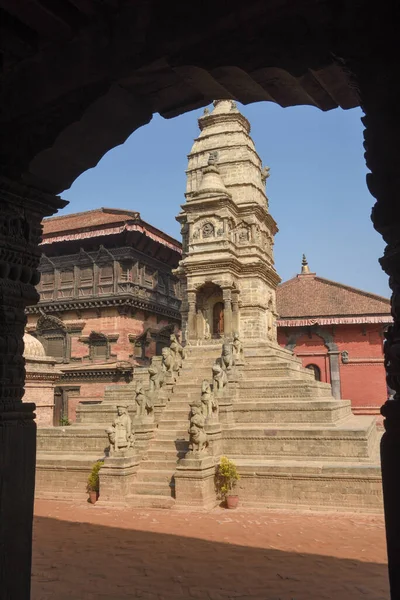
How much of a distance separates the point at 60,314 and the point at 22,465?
31589mm

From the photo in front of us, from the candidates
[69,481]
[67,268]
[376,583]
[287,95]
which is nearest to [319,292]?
[67,268]

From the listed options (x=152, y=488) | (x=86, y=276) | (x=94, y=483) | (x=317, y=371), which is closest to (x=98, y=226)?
(x=86, y=276)

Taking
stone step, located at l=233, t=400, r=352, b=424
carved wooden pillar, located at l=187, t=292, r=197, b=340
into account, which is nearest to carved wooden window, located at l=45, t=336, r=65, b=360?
carved wooden pillar, located at l=187, t=292, r=197, b=340

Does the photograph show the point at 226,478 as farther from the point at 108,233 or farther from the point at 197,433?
the point at 108,233

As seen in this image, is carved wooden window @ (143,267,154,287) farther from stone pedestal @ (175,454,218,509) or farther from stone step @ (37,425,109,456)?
stone pedestal @ (175,454,218,509)

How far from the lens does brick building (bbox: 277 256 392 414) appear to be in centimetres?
3325

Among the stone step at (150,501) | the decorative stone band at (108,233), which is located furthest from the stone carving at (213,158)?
the stone step at (150,501)

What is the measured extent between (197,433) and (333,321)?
20.5 m

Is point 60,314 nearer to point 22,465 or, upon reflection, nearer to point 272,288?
point 272,288

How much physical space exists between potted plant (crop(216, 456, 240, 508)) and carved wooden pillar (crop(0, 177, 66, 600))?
1133 centimetres

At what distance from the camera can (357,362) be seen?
33594mm

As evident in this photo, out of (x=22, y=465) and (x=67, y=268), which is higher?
(x=67, y=268)

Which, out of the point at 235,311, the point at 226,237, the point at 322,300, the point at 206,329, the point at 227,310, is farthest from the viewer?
the point at 322,300

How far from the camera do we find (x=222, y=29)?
3779 millimetres
